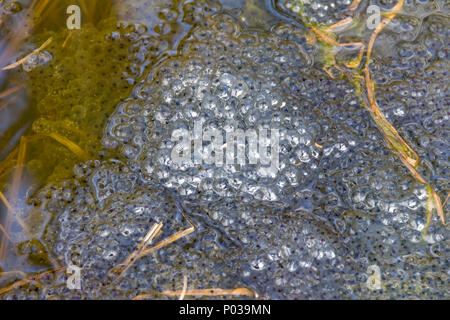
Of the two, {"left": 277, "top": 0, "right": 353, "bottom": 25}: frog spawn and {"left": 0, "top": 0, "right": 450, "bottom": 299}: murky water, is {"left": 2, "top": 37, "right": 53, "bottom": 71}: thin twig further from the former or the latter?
{"left": 277, "top": 0, "right": 353, "bottom": 25}: frog spawn

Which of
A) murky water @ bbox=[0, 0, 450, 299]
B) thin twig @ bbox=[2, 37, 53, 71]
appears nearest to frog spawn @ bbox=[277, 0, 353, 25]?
murky water @ bbox=[0, 0, 450, 299]

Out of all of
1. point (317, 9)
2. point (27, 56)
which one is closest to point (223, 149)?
point (317, 9)

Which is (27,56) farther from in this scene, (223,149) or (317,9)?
(317,9)

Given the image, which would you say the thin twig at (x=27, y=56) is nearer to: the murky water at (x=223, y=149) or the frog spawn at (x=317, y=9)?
the murky water at (x=223, y=149)

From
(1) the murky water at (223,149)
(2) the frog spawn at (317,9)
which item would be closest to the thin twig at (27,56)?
(1) the murky water at (223,149)

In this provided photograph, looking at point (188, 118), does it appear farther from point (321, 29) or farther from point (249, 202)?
point (321, 29)

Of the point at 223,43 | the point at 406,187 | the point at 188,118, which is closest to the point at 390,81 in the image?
the point at 406,187
